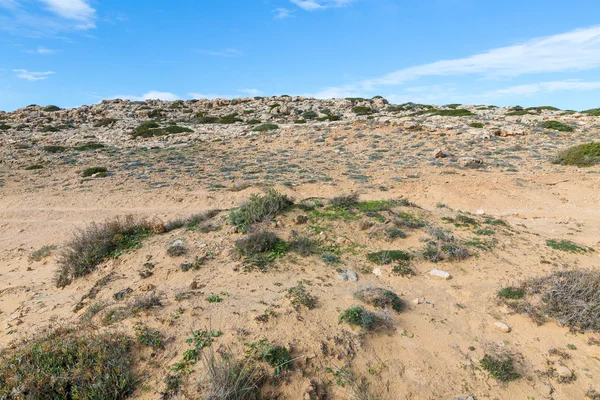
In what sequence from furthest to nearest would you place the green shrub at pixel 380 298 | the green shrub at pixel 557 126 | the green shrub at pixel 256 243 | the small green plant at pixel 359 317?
the green shrub at pixel 557 126, the green shrub at pixel 256 243, the green shrub at pixel 380 298, the small green plant at pixel 359 317

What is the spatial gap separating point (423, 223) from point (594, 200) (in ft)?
27.5

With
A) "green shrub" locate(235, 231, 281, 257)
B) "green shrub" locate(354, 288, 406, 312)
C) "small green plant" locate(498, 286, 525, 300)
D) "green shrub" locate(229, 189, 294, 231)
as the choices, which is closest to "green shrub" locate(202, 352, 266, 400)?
"green shrub" locate(354, 288, 406, 312)

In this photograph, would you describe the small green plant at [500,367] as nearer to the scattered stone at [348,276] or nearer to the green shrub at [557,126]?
the scattered stone at [348,276]

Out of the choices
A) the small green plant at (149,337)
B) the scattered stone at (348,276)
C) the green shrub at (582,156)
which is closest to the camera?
the small green plant at (149,337)

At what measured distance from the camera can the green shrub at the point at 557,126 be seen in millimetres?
23250

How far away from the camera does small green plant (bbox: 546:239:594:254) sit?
7289 millimetres

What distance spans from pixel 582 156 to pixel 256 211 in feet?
55.4

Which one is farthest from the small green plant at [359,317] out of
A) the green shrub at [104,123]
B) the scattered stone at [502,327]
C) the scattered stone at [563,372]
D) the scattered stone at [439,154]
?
the green shrub at [104,123]

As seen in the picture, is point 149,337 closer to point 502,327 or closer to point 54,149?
point 502,327

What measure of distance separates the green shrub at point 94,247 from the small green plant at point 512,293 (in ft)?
23.4

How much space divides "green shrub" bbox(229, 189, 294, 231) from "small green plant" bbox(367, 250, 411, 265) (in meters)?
2.59

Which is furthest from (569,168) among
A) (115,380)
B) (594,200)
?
(115,380)

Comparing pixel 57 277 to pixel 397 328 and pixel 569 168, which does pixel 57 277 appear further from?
pixel 569 168

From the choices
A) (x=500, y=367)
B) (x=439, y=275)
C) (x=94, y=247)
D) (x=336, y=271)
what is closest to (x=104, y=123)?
(x=94, y=247)
